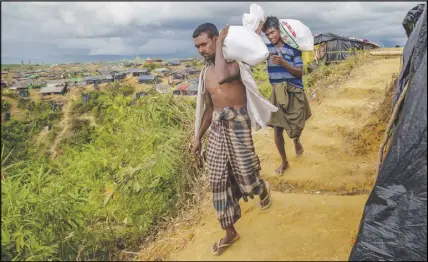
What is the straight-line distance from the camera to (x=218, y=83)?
251 centimetres

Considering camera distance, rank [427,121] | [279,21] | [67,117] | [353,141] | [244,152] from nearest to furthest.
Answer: [427,121], [244,152], [279,21], [353,141], [67,117]

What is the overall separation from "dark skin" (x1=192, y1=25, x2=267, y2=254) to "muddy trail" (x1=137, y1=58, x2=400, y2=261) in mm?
276

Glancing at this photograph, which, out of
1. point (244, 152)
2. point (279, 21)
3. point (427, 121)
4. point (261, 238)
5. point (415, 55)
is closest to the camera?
point (427, 121)

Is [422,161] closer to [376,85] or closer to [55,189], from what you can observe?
[55,189]

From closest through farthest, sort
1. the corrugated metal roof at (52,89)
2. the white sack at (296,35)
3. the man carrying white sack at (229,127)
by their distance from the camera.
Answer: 1. the man carrying white sack at (229,127)
2. the white sack at (296,35)
3. the corrugated metal roof at (52,89)

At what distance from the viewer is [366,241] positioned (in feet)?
6.69

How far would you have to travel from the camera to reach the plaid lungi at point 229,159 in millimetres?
2529

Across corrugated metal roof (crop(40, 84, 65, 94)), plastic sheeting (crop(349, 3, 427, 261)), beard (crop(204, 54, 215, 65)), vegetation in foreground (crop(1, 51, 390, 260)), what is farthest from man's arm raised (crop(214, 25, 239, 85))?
corrugated metal roof (crop(40, 84, 65, 94))

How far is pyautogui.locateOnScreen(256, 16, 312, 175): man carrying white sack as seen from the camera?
349cm

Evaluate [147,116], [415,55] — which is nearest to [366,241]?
[415,55]

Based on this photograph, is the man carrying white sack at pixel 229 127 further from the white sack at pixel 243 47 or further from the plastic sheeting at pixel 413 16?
the plastic sheeting at pixel 413 16

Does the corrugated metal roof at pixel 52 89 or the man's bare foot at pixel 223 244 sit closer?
the man's bare foot at pixel 223 244

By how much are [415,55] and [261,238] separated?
1.68 metres

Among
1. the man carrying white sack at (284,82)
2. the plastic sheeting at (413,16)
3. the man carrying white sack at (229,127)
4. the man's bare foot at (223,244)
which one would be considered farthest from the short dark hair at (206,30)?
the plastic sheeting at (413,16)
